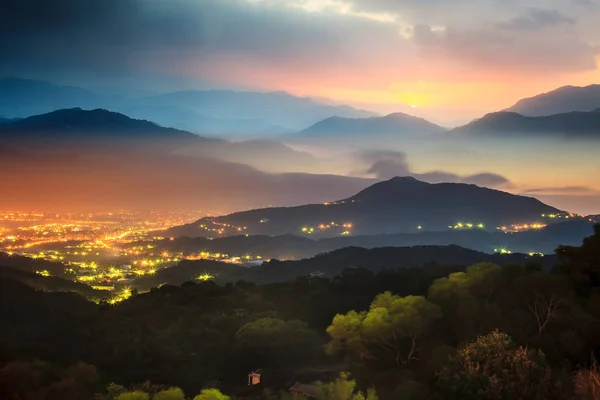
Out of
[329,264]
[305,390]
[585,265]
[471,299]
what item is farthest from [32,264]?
[585,265]

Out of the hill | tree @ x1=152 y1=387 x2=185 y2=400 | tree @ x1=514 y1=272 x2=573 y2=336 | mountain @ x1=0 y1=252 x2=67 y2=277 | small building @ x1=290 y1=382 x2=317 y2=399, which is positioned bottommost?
the hill

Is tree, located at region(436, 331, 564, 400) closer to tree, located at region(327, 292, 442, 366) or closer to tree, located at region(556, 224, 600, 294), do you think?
tree, located at region(327, 292, 442, 366)

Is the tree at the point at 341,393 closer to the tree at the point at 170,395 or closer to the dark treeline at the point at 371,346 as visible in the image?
the dark treeline at the point at 371,346

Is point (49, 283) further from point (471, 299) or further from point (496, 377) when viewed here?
point (496, 377)

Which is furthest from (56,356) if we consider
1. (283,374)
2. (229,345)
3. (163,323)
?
(283,374)

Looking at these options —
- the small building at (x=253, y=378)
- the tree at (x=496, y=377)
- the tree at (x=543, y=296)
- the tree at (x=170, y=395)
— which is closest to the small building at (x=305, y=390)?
the small building at (x=253, y=378)

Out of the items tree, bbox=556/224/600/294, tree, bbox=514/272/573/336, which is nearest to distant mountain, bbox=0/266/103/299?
tree, bbox=514/272/573/336

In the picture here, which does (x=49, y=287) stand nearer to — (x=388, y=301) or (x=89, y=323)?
(x=89, y=323)
